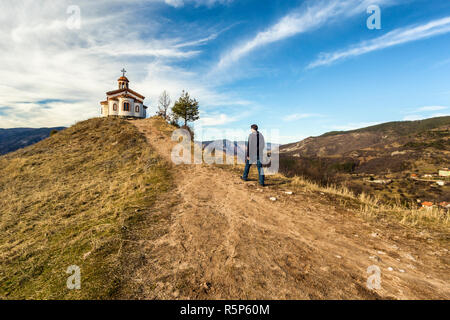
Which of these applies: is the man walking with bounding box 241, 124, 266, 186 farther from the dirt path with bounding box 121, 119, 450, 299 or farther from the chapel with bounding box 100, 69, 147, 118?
the chapel with bounding box 100, 69, 147, 118

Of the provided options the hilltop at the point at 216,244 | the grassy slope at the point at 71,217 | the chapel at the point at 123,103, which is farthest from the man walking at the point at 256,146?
the chapel at the point at 123,103

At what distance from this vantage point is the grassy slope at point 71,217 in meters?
3.42

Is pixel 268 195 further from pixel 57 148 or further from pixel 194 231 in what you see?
pixel 57 148

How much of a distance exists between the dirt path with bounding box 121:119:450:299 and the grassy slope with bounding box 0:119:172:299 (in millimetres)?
806

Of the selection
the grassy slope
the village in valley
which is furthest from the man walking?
the village in valley

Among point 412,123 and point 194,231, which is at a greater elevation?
point 412,123

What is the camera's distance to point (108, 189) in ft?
31.6

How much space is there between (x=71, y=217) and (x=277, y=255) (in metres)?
7.62

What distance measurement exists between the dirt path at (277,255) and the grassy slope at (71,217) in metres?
0.81

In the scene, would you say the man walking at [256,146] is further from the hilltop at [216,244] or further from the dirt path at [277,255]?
the dirt path at [277,255]

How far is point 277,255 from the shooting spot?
3.91 metres

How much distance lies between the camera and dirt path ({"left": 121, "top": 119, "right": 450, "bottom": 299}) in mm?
2943

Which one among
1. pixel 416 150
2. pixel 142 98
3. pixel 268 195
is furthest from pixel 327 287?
pixel 416 150
